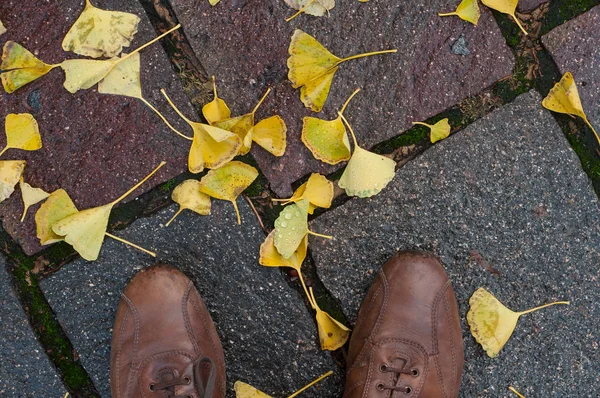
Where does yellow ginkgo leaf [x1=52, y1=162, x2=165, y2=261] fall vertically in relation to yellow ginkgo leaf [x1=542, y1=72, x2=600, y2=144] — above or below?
below

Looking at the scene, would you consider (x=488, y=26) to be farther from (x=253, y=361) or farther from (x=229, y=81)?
(x=253, y=361)

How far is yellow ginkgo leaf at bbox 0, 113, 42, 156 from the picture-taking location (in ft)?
5.01

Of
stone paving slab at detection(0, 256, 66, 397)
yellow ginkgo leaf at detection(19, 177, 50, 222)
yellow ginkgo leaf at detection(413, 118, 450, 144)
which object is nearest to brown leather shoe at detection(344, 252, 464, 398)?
yellow ginkgo leaf at detection(413, 118, 450, 144)

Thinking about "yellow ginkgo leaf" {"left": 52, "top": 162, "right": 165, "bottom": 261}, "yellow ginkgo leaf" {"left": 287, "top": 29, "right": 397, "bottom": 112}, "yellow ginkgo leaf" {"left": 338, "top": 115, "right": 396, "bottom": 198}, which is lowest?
"yellow ginkgo leaf" {"left": 52, "top": 162, "right": 165, "bottom": 261}

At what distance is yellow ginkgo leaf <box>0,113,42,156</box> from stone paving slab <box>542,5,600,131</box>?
1.49 meters

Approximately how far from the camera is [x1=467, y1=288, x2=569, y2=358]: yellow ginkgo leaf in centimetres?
160

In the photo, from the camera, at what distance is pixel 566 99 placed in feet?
5.23

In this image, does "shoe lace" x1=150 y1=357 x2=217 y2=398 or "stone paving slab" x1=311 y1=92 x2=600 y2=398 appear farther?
"stone paving slab" x1=311 y1=92 x2=600 y2=398

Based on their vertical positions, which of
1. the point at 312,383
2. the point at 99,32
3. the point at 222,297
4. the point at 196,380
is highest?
the point at 99,32

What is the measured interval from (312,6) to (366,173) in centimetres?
49

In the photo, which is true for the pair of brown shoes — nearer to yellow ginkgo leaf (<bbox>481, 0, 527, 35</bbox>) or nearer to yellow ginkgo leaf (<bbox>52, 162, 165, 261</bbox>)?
yellow ginkgo leaf (<bbox>52, 162, 165, 261</bbox>)

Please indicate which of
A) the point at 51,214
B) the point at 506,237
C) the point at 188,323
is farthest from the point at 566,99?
the point at 51,214

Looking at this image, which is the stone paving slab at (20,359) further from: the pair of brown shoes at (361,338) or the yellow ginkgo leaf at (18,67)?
the yellow ginkgo leaf at (18,67)

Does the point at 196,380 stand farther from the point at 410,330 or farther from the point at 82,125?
the point at 82,125
